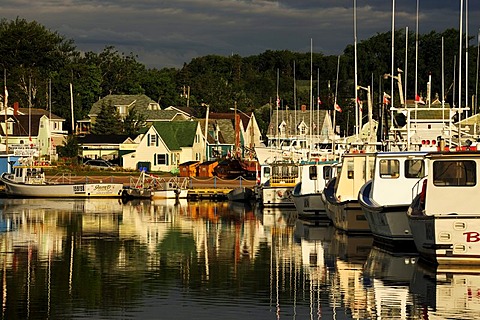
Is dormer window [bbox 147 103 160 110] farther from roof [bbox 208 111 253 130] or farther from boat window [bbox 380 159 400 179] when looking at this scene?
boat window [bbox 380 159 400 179]

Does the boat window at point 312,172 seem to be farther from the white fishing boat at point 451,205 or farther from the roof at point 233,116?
the roof at point 233,116

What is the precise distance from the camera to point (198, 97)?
166 metres

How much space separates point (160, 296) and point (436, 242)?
807cm

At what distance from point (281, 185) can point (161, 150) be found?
4170 cm

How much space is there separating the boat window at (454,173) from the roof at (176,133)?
76.8 metres

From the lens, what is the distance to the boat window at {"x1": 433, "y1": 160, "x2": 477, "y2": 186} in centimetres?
3080

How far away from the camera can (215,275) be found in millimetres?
32906

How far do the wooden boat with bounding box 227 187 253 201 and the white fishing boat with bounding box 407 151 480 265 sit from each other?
4382 cm

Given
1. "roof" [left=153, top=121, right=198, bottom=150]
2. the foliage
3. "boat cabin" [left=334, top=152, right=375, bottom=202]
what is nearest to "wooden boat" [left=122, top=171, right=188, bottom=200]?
"roof" [left=153, top=121, right=198, bottom=150]

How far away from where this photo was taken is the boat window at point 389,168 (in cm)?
3844

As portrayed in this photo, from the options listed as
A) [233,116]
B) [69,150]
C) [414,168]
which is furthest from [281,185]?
[233,116]

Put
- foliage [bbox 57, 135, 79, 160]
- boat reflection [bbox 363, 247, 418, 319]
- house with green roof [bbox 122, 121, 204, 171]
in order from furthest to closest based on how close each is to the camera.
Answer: foliage [bbox 57, 135, 79, 160]
house with green roof [bbox 122, 121, 204, 171]
boat reflection [bbox 363, 247, 418, 319]

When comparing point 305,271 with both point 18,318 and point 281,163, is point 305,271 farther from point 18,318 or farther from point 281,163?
point 281,163

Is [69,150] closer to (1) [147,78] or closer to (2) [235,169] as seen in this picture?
(2) [235,169]
